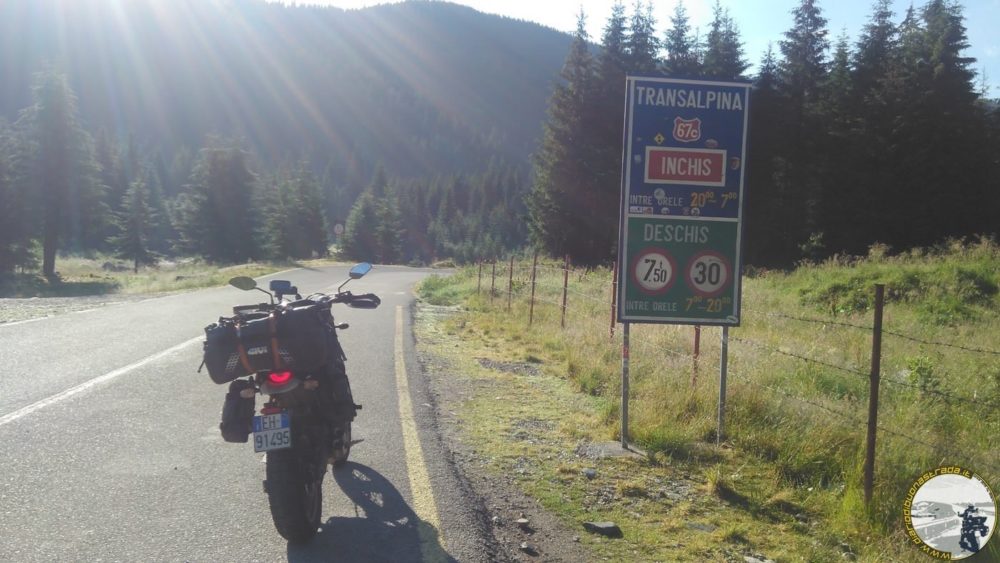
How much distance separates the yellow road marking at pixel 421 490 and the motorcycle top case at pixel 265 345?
1246mm

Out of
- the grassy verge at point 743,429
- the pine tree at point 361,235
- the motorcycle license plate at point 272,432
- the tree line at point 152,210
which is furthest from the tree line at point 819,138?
the pine tree at point 361,235

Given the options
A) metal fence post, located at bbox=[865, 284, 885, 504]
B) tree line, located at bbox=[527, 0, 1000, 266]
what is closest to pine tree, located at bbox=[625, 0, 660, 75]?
tree line, located at bbox=[527, 0, 1000, 266]

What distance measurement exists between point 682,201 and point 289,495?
405 cm

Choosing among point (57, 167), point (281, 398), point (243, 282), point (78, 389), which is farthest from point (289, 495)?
point (57, 167)

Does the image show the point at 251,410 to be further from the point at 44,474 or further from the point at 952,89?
the point at 952,89

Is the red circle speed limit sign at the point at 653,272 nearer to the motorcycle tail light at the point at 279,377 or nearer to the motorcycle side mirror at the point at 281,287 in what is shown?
the motorcycle side mirror at the point at 281,287

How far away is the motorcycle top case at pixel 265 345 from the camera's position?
12.5 ft

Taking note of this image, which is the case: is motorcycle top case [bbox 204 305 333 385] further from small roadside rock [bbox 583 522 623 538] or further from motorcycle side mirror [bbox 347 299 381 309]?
small roadside rock [bbox 583 522 623 538]

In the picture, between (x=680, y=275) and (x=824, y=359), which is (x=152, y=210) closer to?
(x=824, y=359)

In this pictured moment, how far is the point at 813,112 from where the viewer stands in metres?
36.4

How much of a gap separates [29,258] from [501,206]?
73204mm

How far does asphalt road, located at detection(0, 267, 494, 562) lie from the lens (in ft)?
12.8

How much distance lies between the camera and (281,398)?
13.2ft

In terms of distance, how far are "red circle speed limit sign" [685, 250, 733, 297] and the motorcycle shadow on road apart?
10.4ft
